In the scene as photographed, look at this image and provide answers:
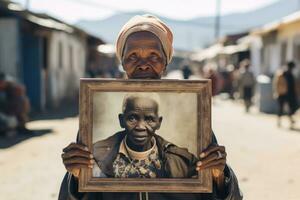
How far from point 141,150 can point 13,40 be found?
49.4ft

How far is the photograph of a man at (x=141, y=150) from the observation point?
2166 mm

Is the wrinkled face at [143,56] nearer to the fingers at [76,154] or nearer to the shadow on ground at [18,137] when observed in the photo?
the fingers at [76,154]

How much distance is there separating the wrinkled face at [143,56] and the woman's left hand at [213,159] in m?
0.33

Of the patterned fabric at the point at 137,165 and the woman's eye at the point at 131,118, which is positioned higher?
the woman's eye at the point at 131,118

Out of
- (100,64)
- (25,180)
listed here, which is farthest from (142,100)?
(100,64)

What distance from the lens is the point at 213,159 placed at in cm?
209

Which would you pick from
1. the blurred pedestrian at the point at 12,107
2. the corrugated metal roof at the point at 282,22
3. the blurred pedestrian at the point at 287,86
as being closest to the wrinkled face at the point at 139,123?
the blurred pedestrian at the point at 12,107

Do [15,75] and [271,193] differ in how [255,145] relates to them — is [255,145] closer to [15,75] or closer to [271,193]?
[271,193]

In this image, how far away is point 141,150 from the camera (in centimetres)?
220

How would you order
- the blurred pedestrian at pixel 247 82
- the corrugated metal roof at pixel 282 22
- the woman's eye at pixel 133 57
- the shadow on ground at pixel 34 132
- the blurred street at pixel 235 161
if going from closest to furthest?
the woman's eye at pixel 133 57, the blurred street at pixel 235 161, the shadow on ground at pixel 34 132, the blurred pedestrian at pixel 247 82, the corrugated metal roof at pixel 282 22

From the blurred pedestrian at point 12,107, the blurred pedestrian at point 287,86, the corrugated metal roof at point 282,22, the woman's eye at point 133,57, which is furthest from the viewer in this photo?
the corrugated metal roof at point 282,22

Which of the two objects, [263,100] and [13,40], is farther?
[263,100]

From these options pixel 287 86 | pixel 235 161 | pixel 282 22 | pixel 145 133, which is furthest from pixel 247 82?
pixel 145 133

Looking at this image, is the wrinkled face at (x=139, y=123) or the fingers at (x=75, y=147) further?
the wrinkled face at (x=139, y=123)
